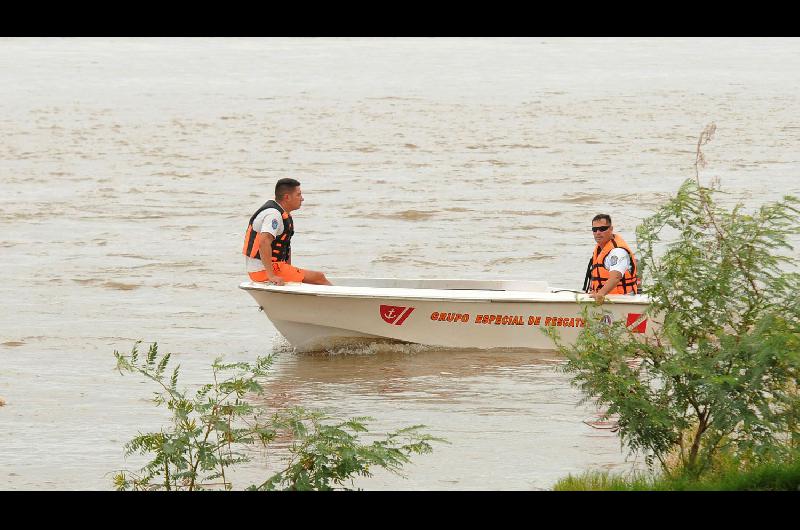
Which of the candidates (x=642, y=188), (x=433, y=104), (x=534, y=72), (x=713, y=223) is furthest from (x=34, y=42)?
(x=713, y=223)

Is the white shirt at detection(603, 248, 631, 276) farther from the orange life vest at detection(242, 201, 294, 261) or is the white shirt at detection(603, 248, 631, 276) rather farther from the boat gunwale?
the orange life vest at detection(242, 201, 294, 261)

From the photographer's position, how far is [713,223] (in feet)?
27.2

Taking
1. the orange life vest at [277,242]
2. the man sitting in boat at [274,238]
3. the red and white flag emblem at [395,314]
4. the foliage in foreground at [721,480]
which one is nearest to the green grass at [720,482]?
the foliage in foreground at [721,480]

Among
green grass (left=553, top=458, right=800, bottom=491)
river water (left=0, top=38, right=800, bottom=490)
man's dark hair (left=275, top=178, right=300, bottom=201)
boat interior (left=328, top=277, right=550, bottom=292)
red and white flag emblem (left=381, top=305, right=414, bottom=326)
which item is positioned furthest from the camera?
boat interior (left=328, top=277, right=550, bottom=292)

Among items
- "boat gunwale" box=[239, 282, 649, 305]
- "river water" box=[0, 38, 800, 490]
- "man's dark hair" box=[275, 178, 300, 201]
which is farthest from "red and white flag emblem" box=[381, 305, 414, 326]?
"man's dark hair" box=[275, 178, 300, 201]

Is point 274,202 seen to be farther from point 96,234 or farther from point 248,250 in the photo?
point 96,234

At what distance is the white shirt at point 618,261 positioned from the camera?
12766 mm

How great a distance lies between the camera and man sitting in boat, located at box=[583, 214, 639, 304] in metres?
12.7

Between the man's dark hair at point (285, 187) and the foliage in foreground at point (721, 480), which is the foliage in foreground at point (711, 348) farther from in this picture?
the man's dark hair at point (285, 187)

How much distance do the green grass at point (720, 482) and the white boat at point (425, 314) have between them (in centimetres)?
450

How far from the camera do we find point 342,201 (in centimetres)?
2372

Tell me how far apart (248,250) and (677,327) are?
18.6 feet

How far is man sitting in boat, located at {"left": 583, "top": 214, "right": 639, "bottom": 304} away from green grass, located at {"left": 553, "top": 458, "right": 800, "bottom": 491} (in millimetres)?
4346

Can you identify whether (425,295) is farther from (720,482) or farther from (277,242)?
(720,482)
